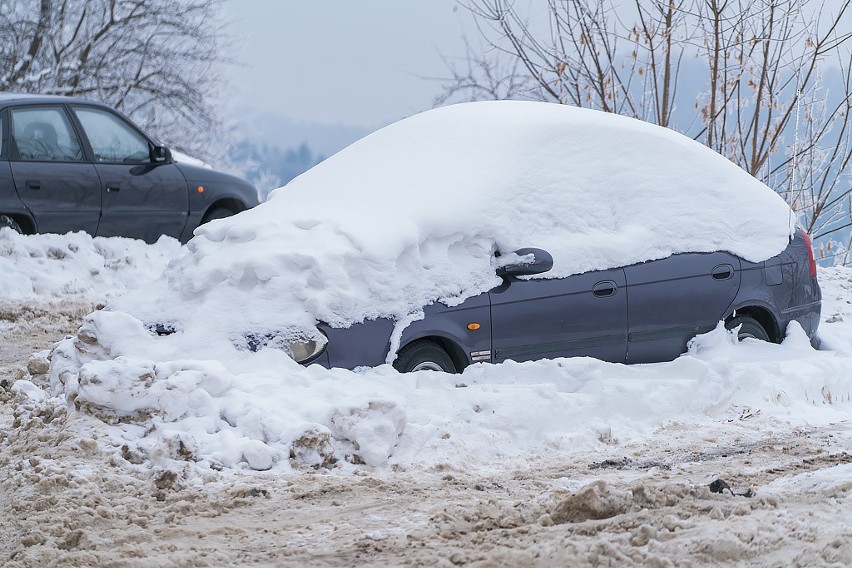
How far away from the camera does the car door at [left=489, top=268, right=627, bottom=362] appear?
6.07m

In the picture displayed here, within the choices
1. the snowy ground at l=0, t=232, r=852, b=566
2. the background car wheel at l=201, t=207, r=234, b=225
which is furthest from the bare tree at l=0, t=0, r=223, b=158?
the snowy ground at l=0, t=232, r=852, b=566

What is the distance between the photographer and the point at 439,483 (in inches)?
187

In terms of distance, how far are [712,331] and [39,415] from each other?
13.3 feet

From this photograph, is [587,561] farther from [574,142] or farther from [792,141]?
[792,141]

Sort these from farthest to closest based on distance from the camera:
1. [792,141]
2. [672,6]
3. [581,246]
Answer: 1. [792,141]
2. [672,6]
3. [581,246]

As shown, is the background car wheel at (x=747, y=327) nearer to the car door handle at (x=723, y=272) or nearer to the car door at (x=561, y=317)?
the car door handle at (x=723, y=272)

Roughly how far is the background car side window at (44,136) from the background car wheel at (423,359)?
5637 millimetres

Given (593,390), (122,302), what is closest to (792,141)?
(593,390)

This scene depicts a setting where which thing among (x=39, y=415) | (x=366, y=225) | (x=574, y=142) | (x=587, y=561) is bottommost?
(x=587, y=561)

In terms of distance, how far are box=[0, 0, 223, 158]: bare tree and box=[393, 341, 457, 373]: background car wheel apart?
15659mm

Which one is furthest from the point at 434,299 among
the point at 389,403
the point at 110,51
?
the point at 110,51

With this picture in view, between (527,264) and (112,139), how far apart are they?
614cm

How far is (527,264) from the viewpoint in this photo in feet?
20.0

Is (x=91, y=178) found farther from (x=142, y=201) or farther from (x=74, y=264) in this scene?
(x=74, y=264)
